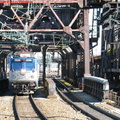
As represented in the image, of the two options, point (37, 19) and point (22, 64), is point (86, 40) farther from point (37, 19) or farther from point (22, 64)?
point (22, 64)

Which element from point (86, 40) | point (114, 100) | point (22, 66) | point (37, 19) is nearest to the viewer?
point (114, 100)

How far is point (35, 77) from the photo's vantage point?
74.0 feet

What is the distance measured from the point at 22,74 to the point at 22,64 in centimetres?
84

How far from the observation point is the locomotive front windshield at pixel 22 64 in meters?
22.3

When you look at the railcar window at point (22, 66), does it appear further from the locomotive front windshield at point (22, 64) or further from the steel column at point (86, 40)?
the steel column at point (86, 40)

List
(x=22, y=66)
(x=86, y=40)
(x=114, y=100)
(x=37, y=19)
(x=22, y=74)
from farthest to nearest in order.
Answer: (x=86, y=40)
(x=37, y=19)
(x=22, y=66)
(x=22, y=74)
(x=114, y=100)

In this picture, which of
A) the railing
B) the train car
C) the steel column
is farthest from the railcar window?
the railing

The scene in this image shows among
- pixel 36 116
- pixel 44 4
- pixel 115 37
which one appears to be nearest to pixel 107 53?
pixel 115 37

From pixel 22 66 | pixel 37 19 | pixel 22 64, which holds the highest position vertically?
pixel 37 19

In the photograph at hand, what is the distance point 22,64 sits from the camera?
22.4 metres

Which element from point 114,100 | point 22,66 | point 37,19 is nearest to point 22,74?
point 22,66

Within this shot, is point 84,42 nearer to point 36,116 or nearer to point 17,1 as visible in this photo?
point 17,1

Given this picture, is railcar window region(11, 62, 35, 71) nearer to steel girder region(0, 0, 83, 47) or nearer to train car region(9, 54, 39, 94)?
train car region(9, 54, 39, 94)

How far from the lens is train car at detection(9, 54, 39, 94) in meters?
21.9
